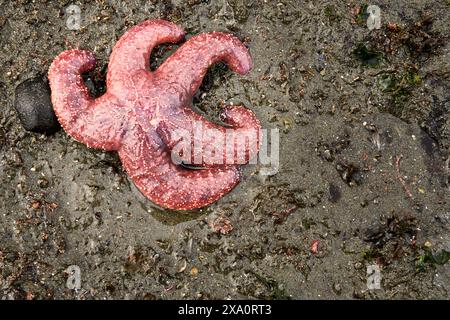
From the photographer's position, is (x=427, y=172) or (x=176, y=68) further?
(x=427, y=172)

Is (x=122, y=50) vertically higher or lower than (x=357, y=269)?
higher

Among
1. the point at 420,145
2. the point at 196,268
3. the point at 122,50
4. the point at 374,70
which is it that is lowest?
the point at 196,268

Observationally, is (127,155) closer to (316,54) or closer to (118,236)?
(118,236)

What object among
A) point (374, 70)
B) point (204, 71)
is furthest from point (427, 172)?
point (204, 71)

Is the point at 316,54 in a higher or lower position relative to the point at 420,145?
higher

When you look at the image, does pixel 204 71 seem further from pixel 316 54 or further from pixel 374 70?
pixel 374 70

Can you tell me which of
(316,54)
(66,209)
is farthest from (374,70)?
(66,209)
